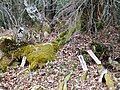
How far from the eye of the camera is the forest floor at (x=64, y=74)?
237 inches

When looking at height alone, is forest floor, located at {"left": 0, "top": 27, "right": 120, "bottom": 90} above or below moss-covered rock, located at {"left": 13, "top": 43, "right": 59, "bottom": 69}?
below

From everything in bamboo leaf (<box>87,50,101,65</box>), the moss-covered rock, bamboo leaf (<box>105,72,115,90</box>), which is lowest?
bamboo leaf (<box>105,72,115,90</box>)

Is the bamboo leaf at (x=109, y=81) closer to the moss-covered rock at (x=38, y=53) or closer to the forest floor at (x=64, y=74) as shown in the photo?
the forest floor at (x=64, y=74)

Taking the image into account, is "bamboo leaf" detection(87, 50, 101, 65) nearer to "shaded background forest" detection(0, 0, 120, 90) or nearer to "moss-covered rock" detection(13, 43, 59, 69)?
"shaded background forest" detection(0, 0, 120, 90)

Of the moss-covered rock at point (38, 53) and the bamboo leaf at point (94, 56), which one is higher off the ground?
the moss-covered rock at point (38, 53)

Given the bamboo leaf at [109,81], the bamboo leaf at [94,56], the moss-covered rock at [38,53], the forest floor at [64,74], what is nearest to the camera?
the bamboo leaf at [109,81]

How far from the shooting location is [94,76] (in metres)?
6.22

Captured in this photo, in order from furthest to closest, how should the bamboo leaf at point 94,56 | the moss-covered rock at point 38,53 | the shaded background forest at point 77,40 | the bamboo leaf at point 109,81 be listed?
the moss-covered rock at point 38,53 → the bamboo leaf at point 94,56 → the shaded background forest at point 77,40 → the bamboo leaf at point 109,81

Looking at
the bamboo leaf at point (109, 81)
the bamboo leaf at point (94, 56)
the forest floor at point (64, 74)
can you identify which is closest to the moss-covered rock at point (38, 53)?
the forest floor at point (64, 74)

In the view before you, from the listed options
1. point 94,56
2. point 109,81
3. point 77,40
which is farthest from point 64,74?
point 77,40

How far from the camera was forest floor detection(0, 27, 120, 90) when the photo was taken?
6.02 metres

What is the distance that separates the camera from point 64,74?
6414mm

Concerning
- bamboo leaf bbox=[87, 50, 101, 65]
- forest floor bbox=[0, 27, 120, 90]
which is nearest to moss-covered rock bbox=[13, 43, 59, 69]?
forest floor bbox=[0, 27, 120, 90]

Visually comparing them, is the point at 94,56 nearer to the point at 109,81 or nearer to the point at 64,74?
the point at 64,74
